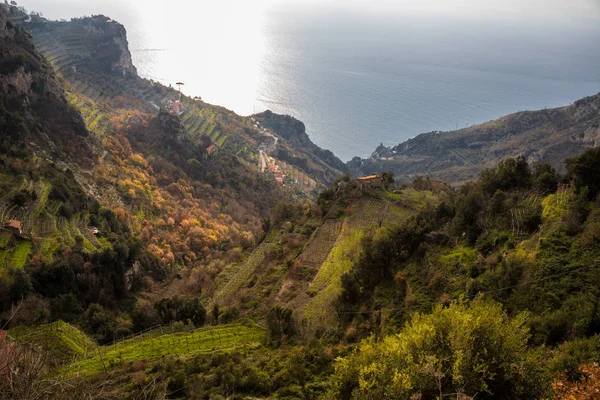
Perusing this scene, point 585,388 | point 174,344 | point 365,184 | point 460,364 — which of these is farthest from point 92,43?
point 585,388

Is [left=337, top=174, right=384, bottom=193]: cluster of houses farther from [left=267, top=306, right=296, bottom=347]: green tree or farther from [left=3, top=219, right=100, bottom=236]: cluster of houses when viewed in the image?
[left=3, top=219, right=100, bottom=236]: cluster of houses

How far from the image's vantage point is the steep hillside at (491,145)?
233 feet

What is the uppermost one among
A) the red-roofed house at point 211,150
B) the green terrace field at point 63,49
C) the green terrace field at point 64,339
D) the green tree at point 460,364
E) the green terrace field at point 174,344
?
the green terrace field at point 63,49

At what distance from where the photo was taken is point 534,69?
183 m

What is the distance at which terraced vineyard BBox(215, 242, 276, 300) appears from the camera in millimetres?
26555

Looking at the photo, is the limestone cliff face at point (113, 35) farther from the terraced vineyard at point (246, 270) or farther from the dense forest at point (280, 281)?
the terraced vineyard at point (246, 270)

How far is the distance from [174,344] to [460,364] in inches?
540

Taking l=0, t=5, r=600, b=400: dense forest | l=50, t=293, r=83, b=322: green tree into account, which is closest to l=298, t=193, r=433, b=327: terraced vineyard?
l=0, t=5, r=600, b=400: dense forest

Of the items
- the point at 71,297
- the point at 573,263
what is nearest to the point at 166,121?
the point at 71,297

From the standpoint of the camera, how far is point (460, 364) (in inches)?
336

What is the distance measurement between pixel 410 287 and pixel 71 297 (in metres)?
17.3

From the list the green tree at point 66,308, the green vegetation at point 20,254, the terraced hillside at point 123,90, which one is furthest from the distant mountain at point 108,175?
the green tree at point 66,308

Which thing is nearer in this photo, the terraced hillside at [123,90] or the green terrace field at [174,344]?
the green terrace field at [174,344]

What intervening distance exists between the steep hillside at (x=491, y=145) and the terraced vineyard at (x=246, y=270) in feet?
174
